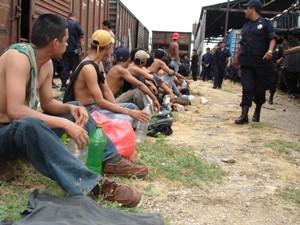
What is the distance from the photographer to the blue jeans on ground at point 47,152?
2.54 metres

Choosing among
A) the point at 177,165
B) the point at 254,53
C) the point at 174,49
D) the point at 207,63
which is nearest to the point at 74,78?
the point at 177,165

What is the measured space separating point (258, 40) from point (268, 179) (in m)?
3.24

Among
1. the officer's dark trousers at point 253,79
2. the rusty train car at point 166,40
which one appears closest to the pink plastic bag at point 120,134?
the officer's dark trousers at point 253,79

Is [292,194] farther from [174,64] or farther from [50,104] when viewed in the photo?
[174,64]

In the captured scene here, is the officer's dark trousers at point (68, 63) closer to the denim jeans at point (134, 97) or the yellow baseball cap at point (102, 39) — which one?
the denim jeans at point (134, 97)

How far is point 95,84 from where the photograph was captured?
3.94 metres

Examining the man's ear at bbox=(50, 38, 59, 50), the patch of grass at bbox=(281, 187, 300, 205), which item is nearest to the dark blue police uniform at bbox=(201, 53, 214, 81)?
the patch of grass at bbox=(281, 187, 300, 205)

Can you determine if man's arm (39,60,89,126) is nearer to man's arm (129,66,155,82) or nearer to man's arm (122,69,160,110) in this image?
man's arm (122,69,160,110)

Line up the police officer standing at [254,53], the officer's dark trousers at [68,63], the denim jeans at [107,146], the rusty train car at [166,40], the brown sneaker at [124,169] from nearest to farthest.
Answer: the denim jeans at [107,146] < the brown sneaker at [124,169] < the police officer standing at [254,53] < the officer's dark trousers at [68,63] < the rusty train car at [166,40]

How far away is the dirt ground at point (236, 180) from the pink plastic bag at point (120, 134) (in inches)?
14.0

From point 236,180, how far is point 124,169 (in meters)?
0.95

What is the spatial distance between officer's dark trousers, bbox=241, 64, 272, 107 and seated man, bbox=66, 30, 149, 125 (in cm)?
316

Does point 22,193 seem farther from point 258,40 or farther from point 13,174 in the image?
point 258,40

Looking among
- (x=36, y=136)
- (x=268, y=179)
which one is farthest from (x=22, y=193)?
(x=268, y=179)
